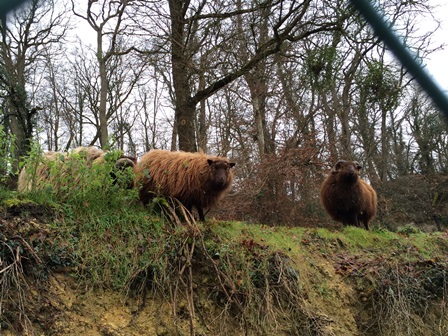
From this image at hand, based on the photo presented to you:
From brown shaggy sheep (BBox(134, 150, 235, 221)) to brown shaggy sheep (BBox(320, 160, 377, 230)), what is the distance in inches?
166

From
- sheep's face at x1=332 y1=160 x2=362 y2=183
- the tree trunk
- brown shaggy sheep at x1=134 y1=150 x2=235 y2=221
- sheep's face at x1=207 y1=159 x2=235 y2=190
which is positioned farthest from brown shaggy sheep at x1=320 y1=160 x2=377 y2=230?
sheep's face at x1=207 y1=159 x2=235 y2=190

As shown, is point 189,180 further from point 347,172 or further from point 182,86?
point 347,172

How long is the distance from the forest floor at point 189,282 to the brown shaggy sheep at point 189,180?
75 centimetres

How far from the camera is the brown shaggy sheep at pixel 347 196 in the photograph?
11359 millimetres

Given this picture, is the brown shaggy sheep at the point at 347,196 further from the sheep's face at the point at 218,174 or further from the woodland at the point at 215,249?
the sheep's face at the point at 218,174

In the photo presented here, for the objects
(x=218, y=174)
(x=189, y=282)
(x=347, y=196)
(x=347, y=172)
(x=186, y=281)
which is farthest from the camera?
(x=347, y=196)

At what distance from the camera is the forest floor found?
5.04m

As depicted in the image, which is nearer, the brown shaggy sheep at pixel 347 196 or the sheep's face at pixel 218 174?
the sheep's face at pixel 218 174

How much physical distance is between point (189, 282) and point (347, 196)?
687 cm

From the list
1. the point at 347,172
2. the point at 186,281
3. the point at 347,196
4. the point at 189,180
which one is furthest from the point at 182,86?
the point at 186,281

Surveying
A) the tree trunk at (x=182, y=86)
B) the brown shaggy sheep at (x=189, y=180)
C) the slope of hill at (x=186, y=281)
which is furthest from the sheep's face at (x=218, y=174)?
the tree trunk at (x=182, y=86)

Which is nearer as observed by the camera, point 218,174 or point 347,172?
point 218,174

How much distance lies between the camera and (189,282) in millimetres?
5742

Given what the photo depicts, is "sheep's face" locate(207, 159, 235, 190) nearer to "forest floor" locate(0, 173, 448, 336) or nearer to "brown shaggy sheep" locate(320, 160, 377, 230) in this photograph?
"forest floor" locate(0, 173, 448, 336)
